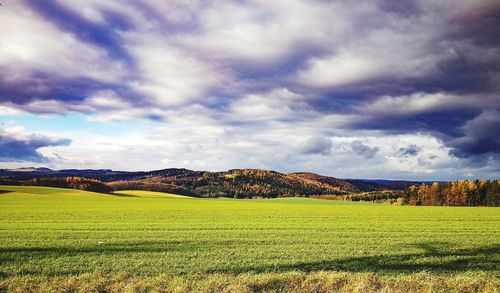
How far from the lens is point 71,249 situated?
21.0 meters

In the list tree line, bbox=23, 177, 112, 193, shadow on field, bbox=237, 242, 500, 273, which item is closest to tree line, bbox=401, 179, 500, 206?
shadow on field, bbox=237, 242, 500, 273

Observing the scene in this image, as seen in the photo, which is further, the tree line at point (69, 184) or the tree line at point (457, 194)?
the tree line at point (69, 184)

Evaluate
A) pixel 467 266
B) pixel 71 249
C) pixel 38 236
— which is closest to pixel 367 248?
pixel 467 266

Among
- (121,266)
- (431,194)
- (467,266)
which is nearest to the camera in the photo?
(121,266)

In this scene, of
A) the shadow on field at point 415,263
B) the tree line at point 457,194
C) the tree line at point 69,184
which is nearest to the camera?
the shadow on field at point 415,263

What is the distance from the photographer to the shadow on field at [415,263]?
1614cm

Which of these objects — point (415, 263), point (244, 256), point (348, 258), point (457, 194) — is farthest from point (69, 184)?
point (415, 263)

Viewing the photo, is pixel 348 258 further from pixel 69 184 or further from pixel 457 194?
pixel 69 184

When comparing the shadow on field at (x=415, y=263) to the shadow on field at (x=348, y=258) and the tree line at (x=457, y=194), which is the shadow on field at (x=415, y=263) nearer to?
the shadow on field at (x=348, y=258)

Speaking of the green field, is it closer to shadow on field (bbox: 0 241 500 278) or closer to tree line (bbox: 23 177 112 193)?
shadow on field (bbox: 0 241 500 278)

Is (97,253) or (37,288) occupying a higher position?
(37,288)

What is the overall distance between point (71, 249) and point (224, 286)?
581 inches

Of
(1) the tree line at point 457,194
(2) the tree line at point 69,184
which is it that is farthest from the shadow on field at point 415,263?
(2) the tree line at point 69,184

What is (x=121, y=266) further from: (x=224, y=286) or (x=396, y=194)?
(x=396, y=194)
